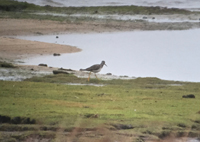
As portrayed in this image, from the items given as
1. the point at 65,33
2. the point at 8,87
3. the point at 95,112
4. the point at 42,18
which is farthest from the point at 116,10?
the point at 95,112

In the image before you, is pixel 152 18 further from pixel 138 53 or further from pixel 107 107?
pixel 107 107

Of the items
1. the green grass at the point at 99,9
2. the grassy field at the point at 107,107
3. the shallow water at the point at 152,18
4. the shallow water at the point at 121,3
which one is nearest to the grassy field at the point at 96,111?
the grassy field at the point at 107,107

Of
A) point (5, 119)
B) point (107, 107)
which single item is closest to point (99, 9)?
point (107, 107)

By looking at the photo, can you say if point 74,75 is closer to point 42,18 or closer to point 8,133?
point 8,133

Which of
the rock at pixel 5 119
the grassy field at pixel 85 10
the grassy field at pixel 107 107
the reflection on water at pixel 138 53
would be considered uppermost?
the grassy field at pixel 85 10

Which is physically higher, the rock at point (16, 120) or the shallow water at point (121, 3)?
the shallow water at point (121, 3)

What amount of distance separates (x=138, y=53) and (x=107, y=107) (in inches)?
635

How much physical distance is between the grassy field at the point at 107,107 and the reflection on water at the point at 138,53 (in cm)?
573

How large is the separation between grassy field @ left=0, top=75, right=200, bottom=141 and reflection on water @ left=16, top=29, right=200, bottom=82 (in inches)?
226

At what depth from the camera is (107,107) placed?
11.0 metres

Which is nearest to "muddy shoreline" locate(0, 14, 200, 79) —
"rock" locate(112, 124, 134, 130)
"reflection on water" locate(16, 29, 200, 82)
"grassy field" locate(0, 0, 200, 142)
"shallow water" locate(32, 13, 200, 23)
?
"reflection on water" locate(16, 29, 200, 82)

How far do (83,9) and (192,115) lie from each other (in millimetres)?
35988

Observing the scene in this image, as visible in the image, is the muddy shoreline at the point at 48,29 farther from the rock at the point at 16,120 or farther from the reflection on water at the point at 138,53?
the rock at the point at 16,120

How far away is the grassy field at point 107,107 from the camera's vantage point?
927 centimetres
